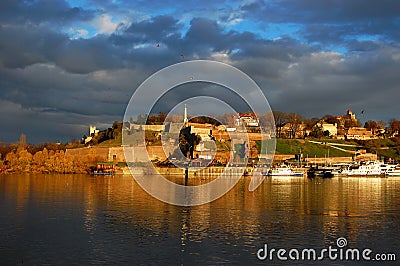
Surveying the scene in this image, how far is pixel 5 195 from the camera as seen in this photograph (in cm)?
3012

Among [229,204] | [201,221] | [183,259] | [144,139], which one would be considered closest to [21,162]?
[144,139]

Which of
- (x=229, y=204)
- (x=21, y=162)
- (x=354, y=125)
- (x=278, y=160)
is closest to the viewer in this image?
(x=229, y=204)

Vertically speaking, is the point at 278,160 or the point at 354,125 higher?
the point at 354,125

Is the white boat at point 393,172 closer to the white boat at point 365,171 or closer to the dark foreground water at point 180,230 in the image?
the white boat at point 365,171

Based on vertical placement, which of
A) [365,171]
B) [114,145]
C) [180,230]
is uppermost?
[114,145]

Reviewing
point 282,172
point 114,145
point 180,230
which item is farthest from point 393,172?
point 180,230

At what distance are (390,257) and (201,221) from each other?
7922mm

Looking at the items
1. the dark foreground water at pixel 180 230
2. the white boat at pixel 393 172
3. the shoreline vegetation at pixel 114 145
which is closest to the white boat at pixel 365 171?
the white boat at pixel 393 172

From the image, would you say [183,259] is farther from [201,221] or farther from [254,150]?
[254,150]

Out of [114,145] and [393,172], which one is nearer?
[393,172]

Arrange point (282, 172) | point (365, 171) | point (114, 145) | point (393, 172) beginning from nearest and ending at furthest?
point (282, 172) < point (365, 171) < point (393, 172) < point (114, 145)

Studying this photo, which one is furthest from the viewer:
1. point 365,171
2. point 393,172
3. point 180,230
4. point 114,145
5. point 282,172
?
point 114,145

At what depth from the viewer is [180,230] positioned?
17.6m

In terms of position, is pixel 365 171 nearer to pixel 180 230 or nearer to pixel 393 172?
pixel 393 172
